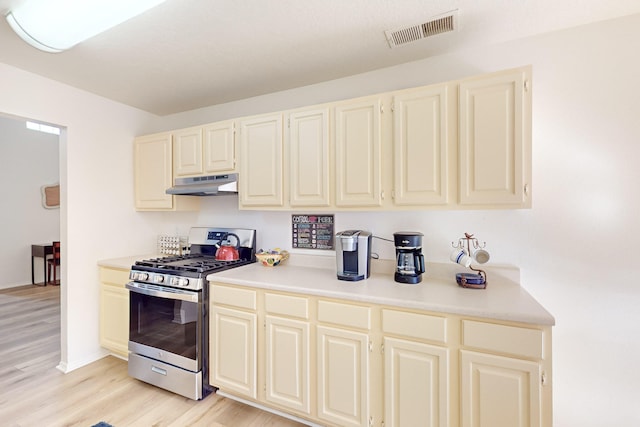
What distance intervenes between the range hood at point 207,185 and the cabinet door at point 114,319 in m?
1.02

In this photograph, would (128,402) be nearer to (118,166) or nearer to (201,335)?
(201,335)

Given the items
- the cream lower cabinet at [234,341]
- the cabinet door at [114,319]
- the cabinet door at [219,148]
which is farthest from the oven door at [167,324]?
the cabinet door at [219,148]

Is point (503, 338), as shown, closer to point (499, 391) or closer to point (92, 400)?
point (499, 391)

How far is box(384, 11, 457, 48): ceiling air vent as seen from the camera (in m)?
1.71

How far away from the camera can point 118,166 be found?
9.70ft

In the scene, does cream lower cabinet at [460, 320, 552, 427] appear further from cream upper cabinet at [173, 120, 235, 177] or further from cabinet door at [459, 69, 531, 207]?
cream upper cabinet at [173, 120, 235, 177]

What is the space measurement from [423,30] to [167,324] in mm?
2757

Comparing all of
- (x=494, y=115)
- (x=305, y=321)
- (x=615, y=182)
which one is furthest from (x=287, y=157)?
(x=615, y=182)

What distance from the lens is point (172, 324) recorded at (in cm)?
227

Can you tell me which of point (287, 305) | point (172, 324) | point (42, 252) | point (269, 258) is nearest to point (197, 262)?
point (172, 324)

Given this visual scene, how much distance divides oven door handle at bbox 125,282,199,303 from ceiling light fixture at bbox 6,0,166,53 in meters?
1.68

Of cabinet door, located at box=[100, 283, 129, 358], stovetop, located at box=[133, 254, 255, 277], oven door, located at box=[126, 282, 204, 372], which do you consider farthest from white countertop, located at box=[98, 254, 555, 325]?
cabinet door, located at box=[100, 283, 129, 358]

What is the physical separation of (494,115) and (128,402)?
3.14 meters

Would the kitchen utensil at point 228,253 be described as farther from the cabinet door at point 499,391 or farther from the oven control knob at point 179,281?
the cabinet door at point 499,391
